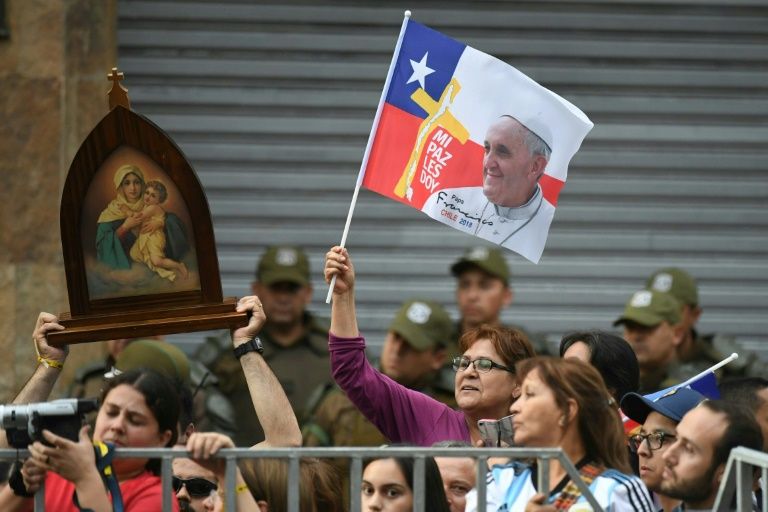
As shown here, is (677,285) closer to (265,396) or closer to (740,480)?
(265,396)

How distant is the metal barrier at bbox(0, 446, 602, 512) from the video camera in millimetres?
69

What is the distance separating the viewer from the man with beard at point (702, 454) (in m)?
5.69

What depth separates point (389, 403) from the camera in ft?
22.4

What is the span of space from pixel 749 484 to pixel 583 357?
1.43m

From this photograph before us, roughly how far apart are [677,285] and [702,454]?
16.4 ft

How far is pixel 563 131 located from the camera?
7078mm

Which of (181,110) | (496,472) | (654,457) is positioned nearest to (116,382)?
(496,472)

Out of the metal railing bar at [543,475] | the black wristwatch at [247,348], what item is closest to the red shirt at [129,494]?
the black wristwatch at [247,348]

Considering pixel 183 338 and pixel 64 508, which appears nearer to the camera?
pixel 64 508

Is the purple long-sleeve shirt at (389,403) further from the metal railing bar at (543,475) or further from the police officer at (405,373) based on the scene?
the police officer at (405,373)

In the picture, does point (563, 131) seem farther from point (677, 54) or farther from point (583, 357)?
point (677, 54)

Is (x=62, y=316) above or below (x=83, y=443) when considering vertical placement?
above

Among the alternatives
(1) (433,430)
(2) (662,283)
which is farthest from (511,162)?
(2) (662,283)

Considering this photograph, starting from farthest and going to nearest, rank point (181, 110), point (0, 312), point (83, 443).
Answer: point (181, 110) < point (0, 312) < point (83, 443)
